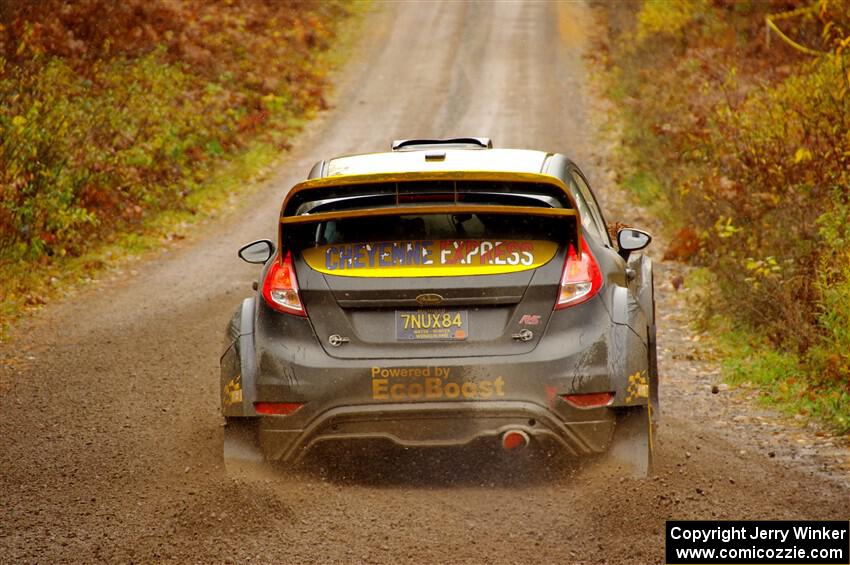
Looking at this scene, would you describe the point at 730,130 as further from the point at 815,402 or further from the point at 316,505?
the point at 316,505

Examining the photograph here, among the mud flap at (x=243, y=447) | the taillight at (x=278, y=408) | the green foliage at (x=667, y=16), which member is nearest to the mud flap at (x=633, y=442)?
the taillight at (x=278, y=408)

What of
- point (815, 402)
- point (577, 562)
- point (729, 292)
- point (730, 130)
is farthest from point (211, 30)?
point (577, 562)

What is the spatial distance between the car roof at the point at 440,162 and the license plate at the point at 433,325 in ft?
2.38

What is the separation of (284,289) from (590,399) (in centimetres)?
163

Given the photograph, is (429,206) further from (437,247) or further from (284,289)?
(284,289)

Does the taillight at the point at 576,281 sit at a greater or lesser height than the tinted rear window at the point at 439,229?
lesser

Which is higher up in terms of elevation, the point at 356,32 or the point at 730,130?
the point at 730,130

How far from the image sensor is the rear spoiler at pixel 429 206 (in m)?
5.51

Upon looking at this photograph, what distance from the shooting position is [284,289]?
18.7 ft

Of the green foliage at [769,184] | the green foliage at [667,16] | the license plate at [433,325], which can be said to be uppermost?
the license plate at [433,325]

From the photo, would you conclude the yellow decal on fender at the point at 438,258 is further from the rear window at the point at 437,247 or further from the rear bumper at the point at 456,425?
the rear bumper at the point at 456,425

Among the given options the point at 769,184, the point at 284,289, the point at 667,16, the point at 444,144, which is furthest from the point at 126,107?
the point at 284,289

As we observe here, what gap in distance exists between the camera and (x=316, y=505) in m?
5.59

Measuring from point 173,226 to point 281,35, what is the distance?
13147 mm
